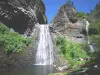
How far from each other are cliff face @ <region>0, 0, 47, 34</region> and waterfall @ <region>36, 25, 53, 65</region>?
3.25 meters

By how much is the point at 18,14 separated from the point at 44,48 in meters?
9.58

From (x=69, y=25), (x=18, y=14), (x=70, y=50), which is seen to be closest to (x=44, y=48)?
(x=70, y=50)

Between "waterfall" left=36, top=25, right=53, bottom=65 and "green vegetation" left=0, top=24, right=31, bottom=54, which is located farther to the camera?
"waterfall" left=36, top=25, right=53, bottom=65

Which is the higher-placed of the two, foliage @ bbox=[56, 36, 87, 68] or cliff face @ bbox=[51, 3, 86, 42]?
cliff face @ bbox=[51, 3, 86, 42]

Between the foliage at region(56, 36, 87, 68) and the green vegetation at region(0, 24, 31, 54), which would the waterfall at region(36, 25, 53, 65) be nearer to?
the foliage at region(56, 36, 87, 68)

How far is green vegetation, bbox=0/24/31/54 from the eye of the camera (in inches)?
1187

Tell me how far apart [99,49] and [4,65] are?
13.5 m

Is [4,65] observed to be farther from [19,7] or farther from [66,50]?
[19,7]

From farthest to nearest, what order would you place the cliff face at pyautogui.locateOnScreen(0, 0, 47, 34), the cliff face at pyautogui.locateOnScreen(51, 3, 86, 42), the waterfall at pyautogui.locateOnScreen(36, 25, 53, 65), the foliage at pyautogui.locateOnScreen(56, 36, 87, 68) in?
the cliff face at pyautogui.locateOnScreen(51, 3, 86, 42) → the cliff face at pyautogui.locateOnScreen(0, 0, 47, 34) → the waterfall at pyautogui.locateOnScreen(36, 25, 53, 65) → the foliage at pyautogui.locateOnScreen(56, 36, 87, 68)

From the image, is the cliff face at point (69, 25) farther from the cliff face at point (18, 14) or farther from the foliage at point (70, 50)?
the cliff face at point (18, 14)

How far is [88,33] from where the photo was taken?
144 feet

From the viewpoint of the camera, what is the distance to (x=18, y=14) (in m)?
40.4

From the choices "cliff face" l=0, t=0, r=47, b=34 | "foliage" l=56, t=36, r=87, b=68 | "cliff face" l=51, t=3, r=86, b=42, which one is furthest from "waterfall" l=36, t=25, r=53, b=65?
"cliff face" l=0, t=0, r=47, b=34

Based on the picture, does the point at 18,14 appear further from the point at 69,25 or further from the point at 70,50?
the point at 70,50
